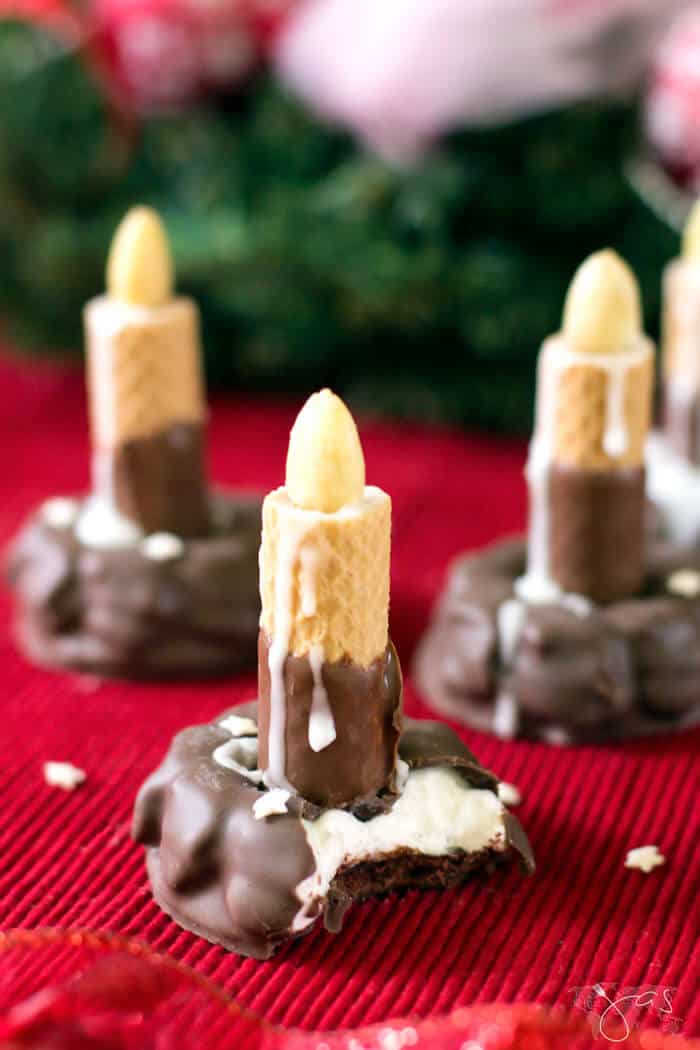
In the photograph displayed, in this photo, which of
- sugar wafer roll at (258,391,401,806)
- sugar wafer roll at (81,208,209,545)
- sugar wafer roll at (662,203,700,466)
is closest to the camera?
sugar wafer roll at (258,391,401,806)

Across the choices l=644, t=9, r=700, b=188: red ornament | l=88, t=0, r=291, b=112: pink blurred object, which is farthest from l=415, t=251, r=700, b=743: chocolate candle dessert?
l=88, t=0, r=291, b=112: pink blurred object

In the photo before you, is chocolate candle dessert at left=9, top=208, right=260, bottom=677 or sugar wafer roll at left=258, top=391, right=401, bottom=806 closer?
sugar wafer roll at left=258, top=391, right=401, bottom=806

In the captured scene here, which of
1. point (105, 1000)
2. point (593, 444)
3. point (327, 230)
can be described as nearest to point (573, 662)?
point (593, 444)

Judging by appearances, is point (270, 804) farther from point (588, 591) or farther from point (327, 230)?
point (327, 230)

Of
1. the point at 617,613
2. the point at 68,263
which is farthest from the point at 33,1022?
the point at 68,263

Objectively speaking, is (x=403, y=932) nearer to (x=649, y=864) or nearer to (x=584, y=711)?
(x=649, y=864)

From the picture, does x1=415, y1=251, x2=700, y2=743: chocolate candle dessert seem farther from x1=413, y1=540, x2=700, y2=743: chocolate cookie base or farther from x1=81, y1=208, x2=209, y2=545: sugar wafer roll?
x1=81, y1=208, x2=209, y2=545: sugar wafer roll
